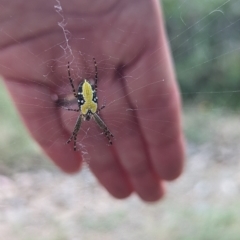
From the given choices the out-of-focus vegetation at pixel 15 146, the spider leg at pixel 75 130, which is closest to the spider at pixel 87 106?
the spider leg at pixel 75 130

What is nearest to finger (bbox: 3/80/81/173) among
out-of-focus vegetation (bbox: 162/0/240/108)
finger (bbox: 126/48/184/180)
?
finger (bbox: 126/48/184/180)

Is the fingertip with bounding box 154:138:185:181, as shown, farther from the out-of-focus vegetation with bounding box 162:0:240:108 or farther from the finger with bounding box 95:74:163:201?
the out-of-focus vegetation with bounding box 162:0:240:108

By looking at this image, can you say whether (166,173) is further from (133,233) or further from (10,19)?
(10,19)

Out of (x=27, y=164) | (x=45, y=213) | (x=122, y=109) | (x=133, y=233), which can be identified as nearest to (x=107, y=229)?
(x=133, y=233)

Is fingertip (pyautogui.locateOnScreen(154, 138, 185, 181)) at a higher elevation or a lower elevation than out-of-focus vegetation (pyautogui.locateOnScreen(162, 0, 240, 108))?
lower

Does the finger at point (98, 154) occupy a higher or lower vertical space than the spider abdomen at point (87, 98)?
lower

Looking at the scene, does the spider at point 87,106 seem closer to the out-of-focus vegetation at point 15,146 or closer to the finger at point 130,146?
the finger at point 130,146

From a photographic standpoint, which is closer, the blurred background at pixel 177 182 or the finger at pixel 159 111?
the finger at pixel 159 111

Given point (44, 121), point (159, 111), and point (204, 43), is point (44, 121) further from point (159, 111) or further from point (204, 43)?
point (204, 43)
